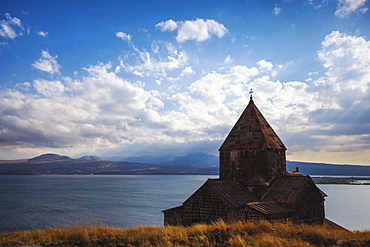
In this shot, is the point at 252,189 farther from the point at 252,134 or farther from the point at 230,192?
the point at 252,134

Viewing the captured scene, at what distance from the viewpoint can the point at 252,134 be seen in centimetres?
1764

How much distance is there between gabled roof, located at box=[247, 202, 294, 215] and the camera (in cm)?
1370

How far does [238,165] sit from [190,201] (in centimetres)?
376

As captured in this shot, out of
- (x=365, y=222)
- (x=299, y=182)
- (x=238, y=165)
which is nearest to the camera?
(x=299, y=182)

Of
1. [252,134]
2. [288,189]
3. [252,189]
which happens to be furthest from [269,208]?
[252,134]

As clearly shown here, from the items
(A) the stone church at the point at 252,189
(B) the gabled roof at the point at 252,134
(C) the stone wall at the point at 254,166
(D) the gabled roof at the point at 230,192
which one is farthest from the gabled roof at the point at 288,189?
(B) the gabled roof at the point at 252,134

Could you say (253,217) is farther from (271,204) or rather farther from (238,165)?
(238,165)

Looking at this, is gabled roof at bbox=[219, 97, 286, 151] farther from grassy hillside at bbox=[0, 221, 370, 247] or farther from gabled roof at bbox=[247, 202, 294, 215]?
grassy hillside at bbox=[0, 221, 370, 247]

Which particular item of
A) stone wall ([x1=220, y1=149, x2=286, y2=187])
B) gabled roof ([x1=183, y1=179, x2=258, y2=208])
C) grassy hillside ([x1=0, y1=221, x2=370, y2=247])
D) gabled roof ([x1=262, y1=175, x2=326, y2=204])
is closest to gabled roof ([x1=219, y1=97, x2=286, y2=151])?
stone wall ([x1=220, y1=149, x2=286, y2=187])

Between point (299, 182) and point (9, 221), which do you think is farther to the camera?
point (9, 221)

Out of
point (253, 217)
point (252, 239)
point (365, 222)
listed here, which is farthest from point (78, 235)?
point (365, 222)

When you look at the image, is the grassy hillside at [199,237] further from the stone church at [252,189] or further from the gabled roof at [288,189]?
the gabled roof at [288,189]

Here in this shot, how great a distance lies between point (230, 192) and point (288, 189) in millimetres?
3272

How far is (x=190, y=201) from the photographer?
50.6 feet
